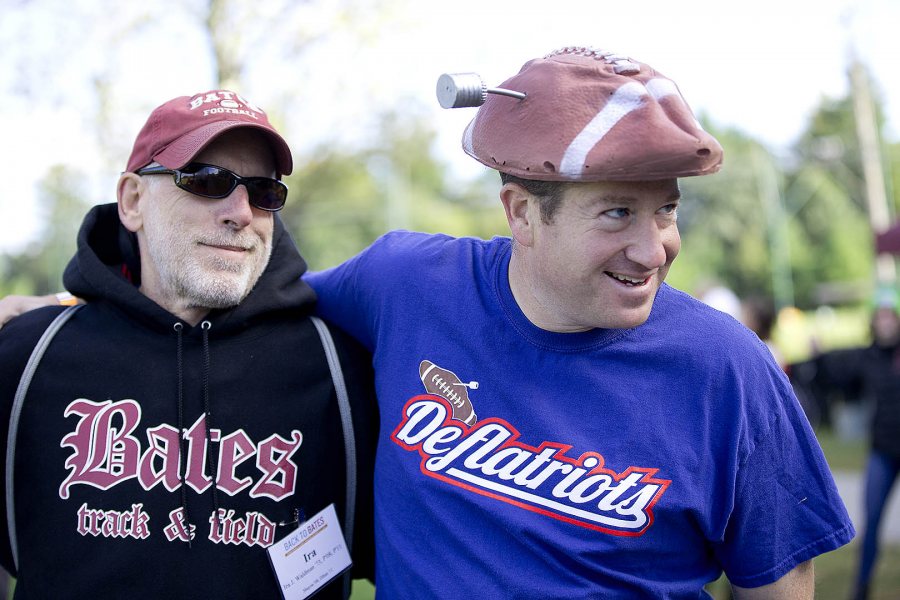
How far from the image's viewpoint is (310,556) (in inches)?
97.4

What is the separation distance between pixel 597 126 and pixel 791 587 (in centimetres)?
120

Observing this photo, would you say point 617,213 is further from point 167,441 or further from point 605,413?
point 167,441

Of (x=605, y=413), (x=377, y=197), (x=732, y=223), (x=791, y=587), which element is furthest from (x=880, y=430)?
A: (x=732, y=223)

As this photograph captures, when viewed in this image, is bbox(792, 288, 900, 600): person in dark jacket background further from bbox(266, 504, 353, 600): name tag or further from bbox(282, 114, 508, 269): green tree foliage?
bbox(282, 114, 508, 269): green tree foliage

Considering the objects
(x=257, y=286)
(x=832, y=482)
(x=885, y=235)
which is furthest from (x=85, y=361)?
(x=885, y=235)

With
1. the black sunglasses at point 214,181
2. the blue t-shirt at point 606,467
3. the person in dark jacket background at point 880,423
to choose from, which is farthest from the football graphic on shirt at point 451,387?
the person in dark jacket background at point 880,423

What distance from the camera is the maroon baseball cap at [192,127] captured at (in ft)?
8.29

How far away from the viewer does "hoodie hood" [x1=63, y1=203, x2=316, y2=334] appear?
2568 millimetres

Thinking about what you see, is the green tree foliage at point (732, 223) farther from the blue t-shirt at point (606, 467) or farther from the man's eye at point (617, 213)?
the man's eye at point (617, 213)

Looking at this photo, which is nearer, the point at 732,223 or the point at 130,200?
the point at 130,200

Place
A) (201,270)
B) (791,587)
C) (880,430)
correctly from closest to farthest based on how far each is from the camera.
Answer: (791,587), (201,270), (880,430)

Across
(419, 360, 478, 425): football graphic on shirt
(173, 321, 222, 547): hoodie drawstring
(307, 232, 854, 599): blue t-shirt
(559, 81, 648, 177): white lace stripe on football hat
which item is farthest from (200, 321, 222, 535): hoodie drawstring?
(559, 81, 648, 177): white lace stripe on football hat

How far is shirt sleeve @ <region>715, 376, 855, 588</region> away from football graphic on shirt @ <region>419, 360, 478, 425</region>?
67 cm

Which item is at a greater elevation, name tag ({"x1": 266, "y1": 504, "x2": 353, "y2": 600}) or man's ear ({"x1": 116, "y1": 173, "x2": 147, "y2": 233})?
man's ear ({"x1": 116, "y1": 173, "x2": 147, "y2": 233})
